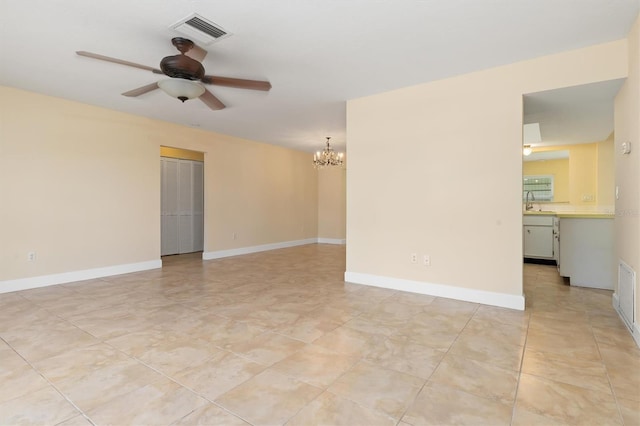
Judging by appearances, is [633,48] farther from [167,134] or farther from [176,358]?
[167,134]

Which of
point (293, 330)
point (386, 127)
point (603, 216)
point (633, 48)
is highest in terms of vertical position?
point (633, 48)

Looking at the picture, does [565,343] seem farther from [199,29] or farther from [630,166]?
[199,29]

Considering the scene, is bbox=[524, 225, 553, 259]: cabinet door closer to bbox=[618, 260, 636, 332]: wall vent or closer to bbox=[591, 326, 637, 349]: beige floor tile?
bbox=[618, 260, 636, 332]: wall vent

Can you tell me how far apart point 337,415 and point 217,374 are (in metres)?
0.83

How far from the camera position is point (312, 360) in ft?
6.98

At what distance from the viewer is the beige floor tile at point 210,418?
150cm

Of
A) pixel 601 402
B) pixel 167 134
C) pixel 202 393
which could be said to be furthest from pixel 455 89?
pixel 167 134

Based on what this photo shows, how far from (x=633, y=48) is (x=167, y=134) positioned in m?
6.06

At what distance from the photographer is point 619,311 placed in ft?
9.84

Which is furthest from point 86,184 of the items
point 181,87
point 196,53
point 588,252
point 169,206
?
point 588,252

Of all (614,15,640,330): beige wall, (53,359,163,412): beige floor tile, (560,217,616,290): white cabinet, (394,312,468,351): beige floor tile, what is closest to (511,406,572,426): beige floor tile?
(394,312,468,351): beige floor tile

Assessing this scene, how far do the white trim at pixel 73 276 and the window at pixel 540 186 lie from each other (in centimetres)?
752

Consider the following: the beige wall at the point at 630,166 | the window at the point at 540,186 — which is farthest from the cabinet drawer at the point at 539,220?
the beige wall at the point at 630,166

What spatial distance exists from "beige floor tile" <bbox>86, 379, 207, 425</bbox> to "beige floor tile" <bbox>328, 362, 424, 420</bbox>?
794 mm
